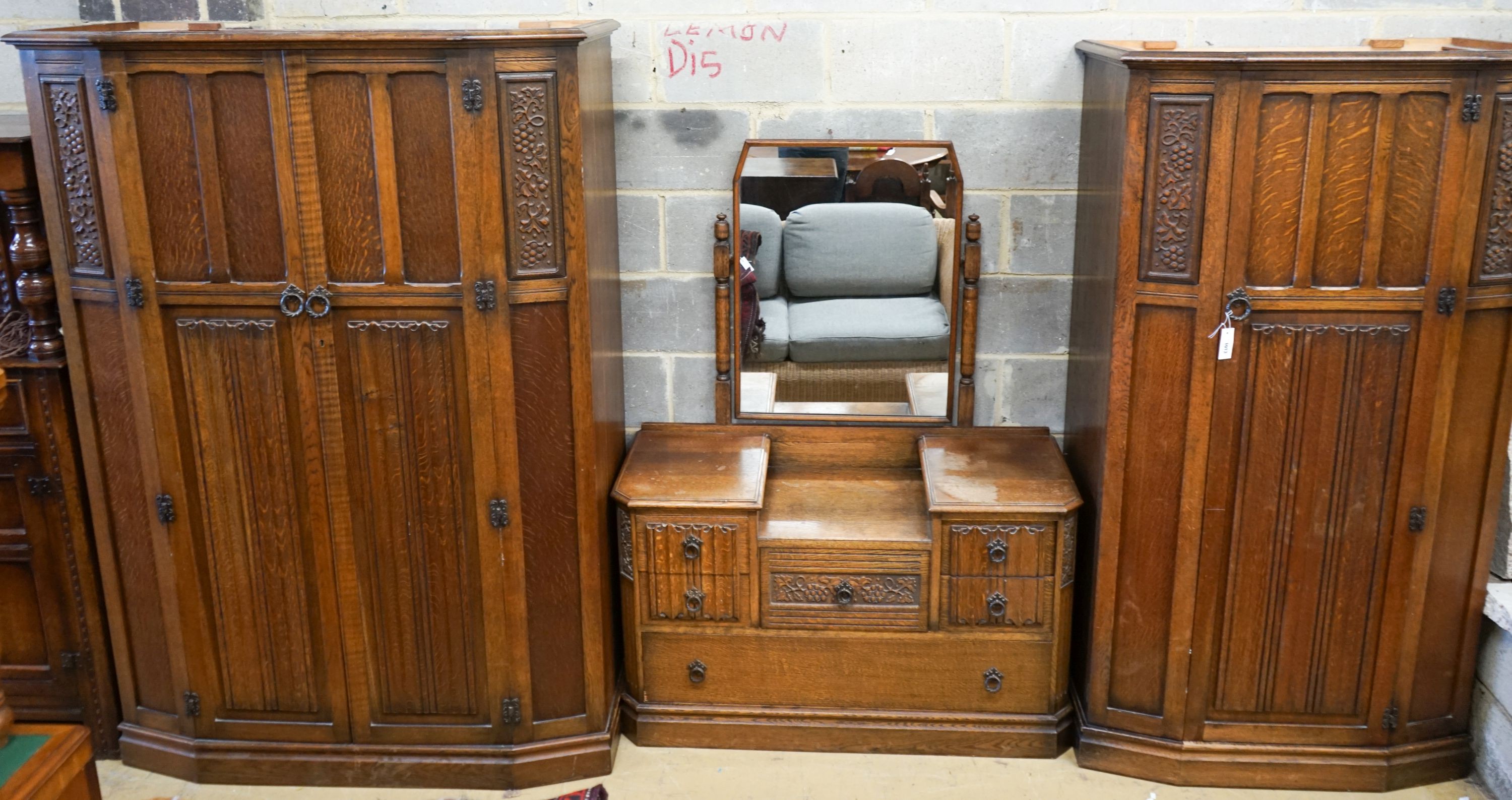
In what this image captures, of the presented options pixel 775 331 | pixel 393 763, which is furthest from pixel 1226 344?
pixel 393 763

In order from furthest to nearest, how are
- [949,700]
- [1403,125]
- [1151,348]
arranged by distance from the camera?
1. [949,700]
2. [1151,348]
3. [1403,125]

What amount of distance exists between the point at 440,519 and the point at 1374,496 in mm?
2062

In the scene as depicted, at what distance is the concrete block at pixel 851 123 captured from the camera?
306 centimetres

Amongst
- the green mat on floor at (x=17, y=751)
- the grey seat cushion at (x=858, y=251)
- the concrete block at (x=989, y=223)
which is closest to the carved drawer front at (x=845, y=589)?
the grey seat cushion at (x=858, y=251)

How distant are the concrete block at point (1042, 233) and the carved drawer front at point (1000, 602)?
0.80m

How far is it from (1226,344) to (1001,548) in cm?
68

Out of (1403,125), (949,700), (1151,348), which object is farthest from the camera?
(949,700)

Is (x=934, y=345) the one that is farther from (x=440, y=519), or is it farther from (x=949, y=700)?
(x=440, y=519)

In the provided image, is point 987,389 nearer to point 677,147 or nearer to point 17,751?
point 677,147

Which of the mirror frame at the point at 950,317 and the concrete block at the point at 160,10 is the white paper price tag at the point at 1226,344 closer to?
the mirror frame at the point at 950,317

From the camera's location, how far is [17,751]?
1807 millimetres

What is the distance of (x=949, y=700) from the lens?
303 cm

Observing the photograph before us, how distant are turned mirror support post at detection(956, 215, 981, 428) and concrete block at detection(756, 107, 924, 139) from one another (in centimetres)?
28

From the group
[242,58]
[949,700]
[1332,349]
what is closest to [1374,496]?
[1332,349]
